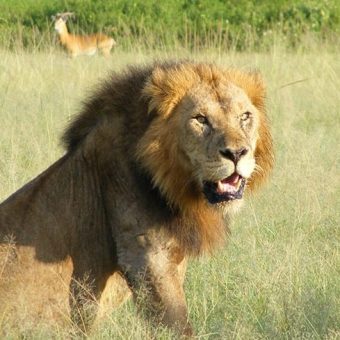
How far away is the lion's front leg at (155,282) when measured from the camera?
12.9 ft

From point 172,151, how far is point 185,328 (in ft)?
2.02

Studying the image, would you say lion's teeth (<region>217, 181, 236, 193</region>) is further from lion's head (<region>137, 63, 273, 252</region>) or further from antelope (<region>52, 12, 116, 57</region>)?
antelope (<region>52, 12, 116, 57</region>)

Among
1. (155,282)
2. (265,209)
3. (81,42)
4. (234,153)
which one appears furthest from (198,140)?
(81,42)

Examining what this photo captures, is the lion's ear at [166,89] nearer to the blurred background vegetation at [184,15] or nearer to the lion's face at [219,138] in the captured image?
the lion's face at [219,138]

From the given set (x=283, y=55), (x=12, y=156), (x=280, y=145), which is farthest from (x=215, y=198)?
(x=283, y=55)

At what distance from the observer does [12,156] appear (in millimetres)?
6645

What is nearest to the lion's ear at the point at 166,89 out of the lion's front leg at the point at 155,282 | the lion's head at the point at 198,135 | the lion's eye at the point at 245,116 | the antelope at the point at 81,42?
the lion's head at the point at 198,135

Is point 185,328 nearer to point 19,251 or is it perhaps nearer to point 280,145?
point 19,251

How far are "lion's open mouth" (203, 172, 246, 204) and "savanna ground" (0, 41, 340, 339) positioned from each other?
489mm

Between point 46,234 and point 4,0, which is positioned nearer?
point 46,234

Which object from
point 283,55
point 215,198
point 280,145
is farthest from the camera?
point 283,55

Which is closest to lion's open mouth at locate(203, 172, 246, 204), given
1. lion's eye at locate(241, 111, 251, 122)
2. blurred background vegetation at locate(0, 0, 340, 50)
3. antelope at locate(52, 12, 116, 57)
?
lion's eye at locate(241, 111, 251, 122)

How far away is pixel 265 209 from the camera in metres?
5.85

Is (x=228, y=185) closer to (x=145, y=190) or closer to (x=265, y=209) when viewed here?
(x=145, y=190)
